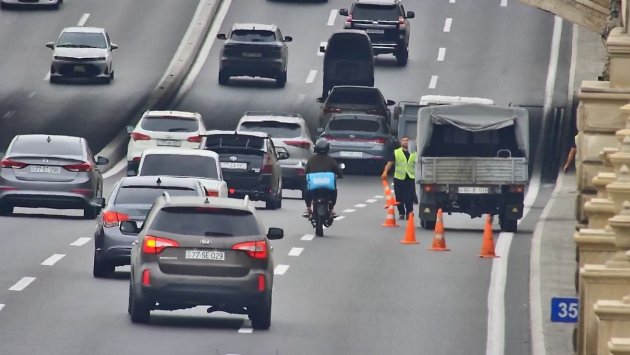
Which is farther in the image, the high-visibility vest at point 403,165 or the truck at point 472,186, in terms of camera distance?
the high-visibility vest at point 403,165

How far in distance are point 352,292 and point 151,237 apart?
5156mm

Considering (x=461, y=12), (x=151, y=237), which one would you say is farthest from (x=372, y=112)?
(x=151, y=237)

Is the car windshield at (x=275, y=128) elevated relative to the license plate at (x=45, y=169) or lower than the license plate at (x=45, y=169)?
lower

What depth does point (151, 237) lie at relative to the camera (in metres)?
22.5

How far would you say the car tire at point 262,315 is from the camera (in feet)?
74.6

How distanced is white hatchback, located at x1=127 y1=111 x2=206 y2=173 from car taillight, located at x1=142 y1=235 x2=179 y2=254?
2221cm

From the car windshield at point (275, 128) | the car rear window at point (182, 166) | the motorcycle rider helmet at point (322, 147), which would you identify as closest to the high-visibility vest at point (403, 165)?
the motorcycle rider helmet at point (322, 147)

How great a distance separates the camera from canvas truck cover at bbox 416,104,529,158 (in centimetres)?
3894

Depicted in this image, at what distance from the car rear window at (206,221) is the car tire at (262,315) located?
72 cm

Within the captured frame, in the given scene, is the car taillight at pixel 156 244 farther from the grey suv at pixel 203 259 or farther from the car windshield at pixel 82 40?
the car windshield at pixel 82 40

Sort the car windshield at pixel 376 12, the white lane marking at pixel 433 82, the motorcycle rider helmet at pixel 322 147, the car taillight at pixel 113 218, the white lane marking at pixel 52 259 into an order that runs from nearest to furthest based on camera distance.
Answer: the car taillight at pixel 113 218
the white lane marking at pixel 52 259
the motorcycle rider helmet at pixel 322 147
the white lane marking at pixel 433 82
the car windshield at pixel 376 12

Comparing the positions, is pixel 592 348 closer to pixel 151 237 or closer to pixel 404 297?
pixel 151 237

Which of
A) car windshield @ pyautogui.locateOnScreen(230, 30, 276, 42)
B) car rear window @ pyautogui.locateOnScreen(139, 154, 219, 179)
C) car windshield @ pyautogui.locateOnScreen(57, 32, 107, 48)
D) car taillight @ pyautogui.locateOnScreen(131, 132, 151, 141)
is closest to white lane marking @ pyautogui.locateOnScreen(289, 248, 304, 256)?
car rear window @ pyautogui.locateOnScreen(139, 154, 219, 179)

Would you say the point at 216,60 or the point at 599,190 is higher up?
the point at 599,190
